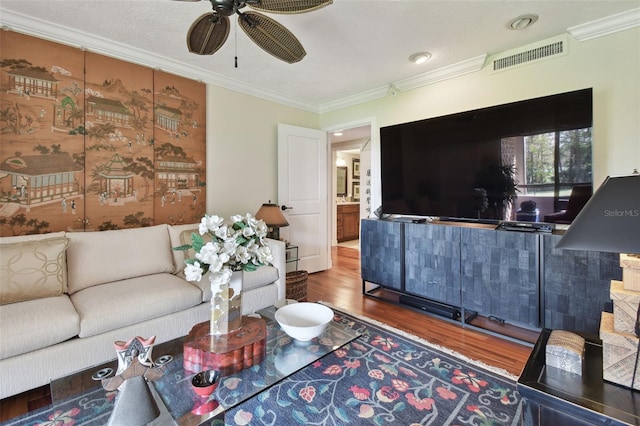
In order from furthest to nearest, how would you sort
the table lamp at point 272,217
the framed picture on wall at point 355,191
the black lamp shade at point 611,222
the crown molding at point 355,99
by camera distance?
the framed picture on wall at point 355,191 < the crown molding at point 355,99 < the table lamp at point 272,217 < the black lamp shade at point 611,222

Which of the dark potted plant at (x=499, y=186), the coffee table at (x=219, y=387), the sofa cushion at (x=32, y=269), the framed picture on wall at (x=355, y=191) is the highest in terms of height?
the framed picture on wall at (x=355, y=191)

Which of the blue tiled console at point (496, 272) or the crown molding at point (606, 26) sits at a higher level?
the crown molding at point (606, 26)

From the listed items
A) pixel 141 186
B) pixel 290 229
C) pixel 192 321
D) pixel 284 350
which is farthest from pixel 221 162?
pixel 284 350

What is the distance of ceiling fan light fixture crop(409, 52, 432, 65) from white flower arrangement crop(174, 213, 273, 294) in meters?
2.27

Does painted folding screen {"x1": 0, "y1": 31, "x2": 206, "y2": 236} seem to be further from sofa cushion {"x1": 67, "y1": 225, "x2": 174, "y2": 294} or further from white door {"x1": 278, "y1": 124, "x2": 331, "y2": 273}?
white door {"x1": 278, "y1": 124, "x2": 331, "y2": 273}

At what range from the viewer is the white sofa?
1.55 m

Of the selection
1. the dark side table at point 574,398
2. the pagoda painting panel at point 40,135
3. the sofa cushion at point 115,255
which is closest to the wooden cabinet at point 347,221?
the sofa cushion at point 115,255

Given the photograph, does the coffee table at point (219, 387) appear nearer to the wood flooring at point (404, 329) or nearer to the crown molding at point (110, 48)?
the wood flooring at point (404, 329)

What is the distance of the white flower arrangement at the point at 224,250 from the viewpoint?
138cm

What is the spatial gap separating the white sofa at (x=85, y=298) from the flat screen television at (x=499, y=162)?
5.97ft

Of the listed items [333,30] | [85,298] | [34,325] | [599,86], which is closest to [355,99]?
[333,30]

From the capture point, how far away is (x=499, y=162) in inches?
97.1

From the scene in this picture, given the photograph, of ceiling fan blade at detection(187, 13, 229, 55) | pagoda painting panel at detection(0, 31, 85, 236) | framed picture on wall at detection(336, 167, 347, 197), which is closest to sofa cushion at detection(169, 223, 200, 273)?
pagoda painting panel at detection(0, 31, 85, 236)

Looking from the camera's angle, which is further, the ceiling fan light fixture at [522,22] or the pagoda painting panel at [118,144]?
the pagoda painting panel at [118,144]
